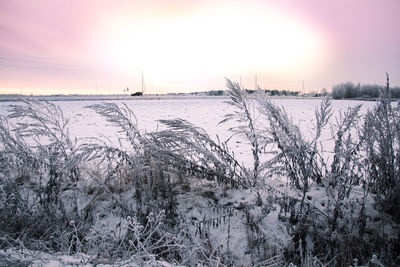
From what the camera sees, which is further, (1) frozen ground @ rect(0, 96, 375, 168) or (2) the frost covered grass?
A: (1) frozen ground @ rect(0, 96, 375, 168)

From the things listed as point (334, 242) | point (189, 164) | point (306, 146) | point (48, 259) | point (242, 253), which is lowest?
point (242, 253)

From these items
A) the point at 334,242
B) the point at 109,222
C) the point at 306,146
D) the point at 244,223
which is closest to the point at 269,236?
the point at 244,223

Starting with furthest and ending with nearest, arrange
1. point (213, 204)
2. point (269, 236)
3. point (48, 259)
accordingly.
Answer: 1. point (213, 204)
2. point (269, 236)
3. point (48, 259)

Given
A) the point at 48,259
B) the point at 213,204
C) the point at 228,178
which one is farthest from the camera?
the point at 228,178

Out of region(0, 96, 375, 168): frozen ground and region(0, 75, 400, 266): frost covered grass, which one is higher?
region(0, 96, 375, 168): frozen ground

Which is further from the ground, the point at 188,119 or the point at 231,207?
the point at 188,119

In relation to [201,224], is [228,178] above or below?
above

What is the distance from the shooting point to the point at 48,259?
1.72 m

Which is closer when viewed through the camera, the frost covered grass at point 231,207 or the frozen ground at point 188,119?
the frost covered grass at point 231,207

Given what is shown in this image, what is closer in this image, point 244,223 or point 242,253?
point 242,253

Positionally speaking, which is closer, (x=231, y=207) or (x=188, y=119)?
(x=231, y=207)

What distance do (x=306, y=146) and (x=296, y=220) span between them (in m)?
1.14

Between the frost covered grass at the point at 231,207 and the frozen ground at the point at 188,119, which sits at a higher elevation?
the frozen ground at the point at 188,119

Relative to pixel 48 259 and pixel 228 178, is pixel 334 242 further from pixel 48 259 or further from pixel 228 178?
pixel 48 259
